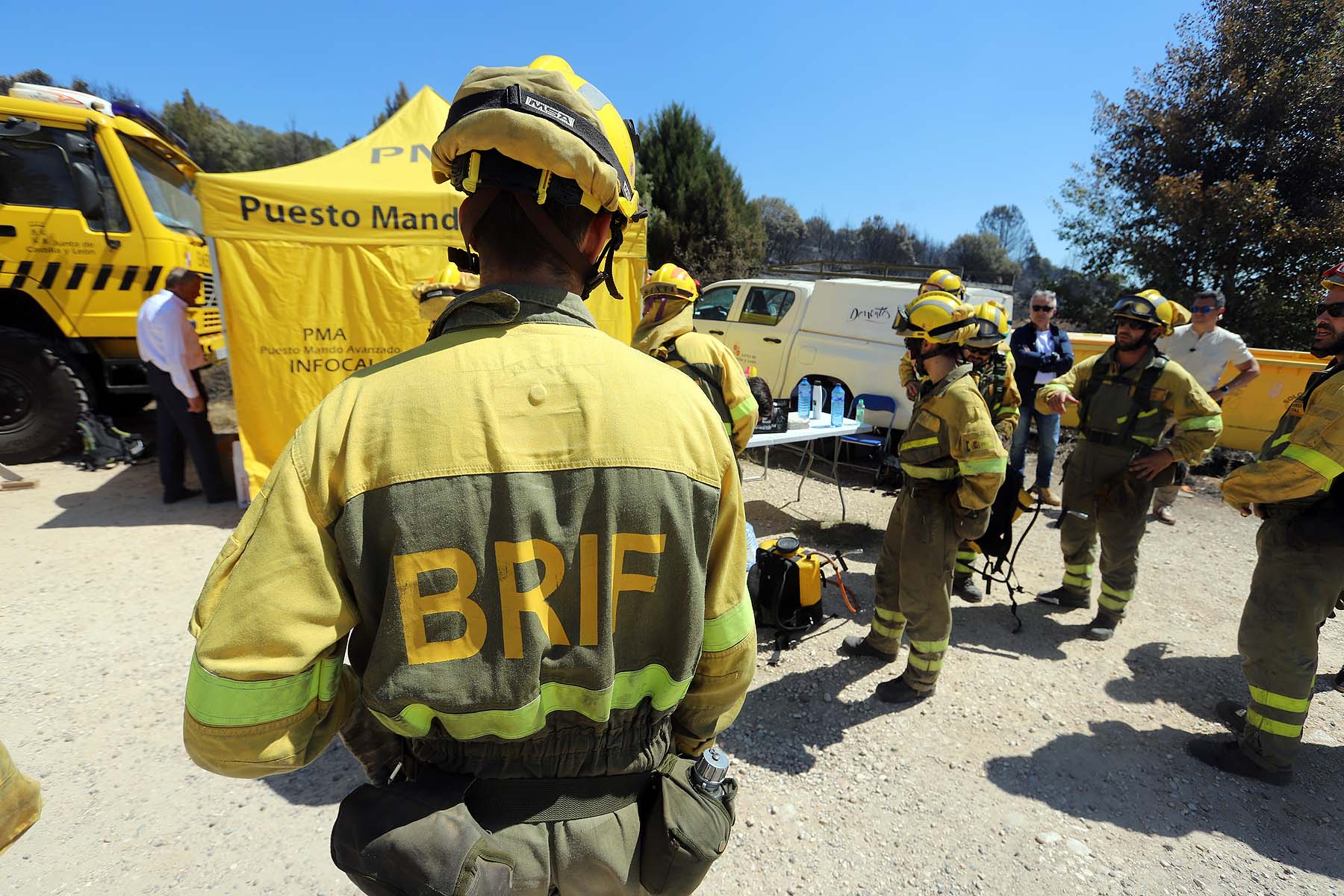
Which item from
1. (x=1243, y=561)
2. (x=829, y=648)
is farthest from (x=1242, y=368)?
(x=829, y=648)

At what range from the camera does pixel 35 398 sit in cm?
589

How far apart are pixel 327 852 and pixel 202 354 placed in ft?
14.7

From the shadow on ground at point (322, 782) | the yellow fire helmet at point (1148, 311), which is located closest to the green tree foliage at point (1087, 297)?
the yellow fire helmet at point (1148, 311)

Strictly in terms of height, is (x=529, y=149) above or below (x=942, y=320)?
above

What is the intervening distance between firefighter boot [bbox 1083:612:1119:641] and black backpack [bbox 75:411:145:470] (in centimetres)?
855

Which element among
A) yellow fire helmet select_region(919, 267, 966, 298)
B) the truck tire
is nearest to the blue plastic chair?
yellow fire helmet select_region(919, 267, 966, 298)

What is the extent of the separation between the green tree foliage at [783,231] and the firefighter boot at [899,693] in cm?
2824

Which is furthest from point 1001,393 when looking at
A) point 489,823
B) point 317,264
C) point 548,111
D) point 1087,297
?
point 1087,297

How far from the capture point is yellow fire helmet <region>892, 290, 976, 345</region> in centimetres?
300

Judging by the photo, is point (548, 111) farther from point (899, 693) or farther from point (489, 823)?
point (899, 693)

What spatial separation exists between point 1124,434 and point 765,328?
4.87 m

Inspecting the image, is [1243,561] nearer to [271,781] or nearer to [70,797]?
[271,781]

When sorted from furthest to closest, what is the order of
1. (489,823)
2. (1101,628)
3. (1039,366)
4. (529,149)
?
(1039,366) → (1101,628) → (489,823) → (529,149)

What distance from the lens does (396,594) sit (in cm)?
95
